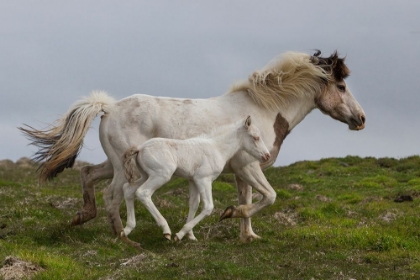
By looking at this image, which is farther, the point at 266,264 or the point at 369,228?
the point at 369,228

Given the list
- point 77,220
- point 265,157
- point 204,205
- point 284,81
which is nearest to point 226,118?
point 265,157

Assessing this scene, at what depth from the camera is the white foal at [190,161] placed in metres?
12.5

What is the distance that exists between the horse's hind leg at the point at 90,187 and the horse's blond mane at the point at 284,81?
302cm

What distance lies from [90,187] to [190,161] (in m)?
2.56

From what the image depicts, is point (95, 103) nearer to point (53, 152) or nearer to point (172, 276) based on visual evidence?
point (53, 152)

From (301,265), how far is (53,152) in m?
5.55

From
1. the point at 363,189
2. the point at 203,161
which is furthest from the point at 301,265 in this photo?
the point at 363,189

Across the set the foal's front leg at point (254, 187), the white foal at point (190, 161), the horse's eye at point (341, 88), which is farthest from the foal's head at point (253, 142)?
the horse's eye at point (341, 88)

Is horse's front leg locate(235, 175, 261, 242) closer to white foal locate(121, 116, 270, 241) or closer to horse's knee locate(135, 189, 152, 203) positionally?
white foal locate(121, 116, 270, 241)

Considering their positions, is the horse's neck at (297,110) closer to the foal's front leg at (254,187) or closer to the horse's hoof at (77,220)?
the foal's front leg at (254,187)

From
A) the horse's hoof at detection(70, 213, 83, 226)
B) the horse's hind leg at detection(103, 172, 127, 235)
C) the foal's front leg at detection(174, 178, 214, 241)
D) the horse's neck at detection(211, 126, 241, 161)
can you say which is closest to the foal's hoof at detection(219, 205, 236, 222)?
the foal's front leg at detection(174, 178, 214, 241)

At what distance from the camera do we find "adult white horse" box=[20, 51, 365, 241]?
13.2 meters

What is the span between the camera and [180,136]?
43.7ft

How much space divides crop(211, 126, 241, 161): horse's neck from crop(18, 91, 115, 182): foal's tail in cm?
223
